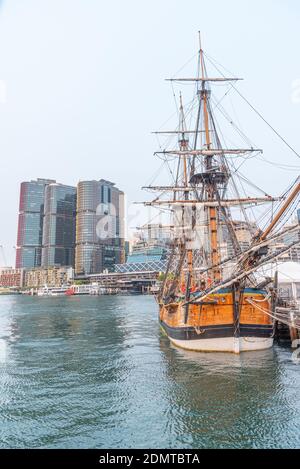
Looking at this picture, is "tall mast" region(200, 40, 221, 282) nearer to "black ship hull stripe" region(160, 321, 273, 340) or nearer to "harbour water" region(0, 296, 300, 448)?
"black ship hull stripe" region(160, 321, 273, 340)

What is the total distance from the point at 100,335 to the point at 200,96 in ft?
84.1

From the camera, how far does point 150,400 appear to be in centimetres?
1253

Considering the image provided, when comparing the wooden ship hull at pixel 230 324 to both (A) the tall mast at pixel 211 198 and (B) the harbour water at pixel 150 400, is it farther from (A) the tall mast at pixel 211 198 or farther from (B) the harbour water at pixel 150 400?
(A) the tall mast at pixel 211 198

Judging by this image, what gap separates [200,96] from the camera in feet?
102

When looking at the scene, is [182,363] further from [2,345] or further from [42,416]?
[2,345]

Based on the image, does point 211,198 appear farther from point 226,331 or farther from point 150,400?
point 150,400

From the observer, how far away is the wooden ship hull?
64.0 ft

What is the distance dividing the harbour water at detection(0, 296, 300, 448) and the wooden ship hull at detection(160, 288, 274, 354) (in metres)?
0.84

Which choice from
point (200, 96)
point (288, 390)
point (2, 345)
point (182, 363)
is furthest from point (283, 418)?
point (200, 96)

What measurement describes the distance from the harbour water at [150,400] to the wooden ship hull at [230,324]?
2.75 ft

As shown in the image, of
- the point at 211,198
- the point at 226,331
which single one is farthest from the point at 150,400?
the point at 211,198

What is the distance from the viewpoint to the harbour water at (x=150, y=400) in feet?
31.0

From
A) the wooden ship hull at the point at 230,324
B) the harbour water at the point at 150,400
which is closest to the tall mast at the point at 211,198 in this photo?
the wooden ship hull at the point at 230,324

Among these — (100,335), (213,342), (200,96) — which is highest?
(200,96)
